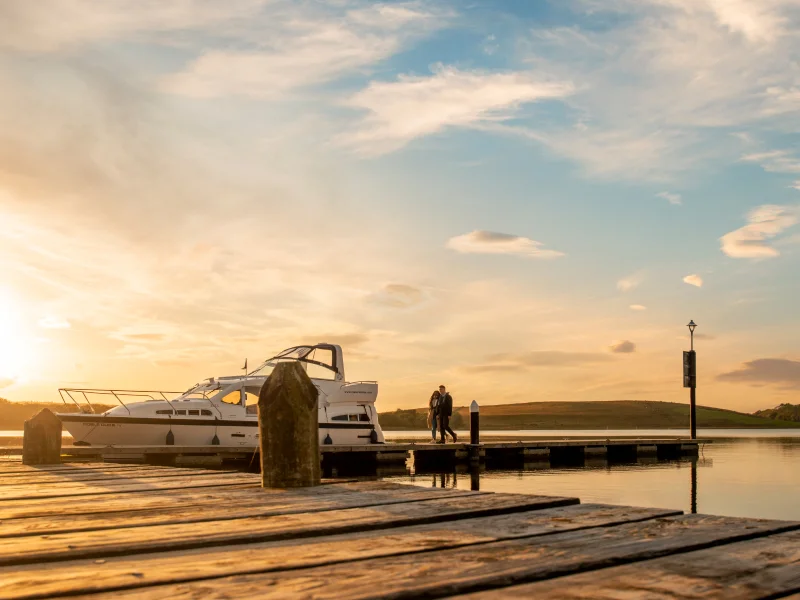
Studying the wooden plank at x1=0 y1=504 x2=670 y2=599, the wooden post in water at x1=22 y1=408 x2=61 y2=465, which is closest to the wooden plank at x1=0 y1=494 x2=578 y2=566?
the wooden plank at x1=0 y1=504 x2=670 y2=599

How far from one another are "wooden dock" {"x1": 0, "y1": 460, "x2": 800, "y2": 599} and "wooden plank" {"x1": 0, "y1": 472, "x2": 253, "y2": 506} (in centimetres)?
73

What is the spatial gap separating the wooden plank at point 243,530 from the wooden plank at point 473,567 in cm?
77

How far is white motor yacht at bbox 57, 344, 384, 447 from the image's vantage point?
946 inches

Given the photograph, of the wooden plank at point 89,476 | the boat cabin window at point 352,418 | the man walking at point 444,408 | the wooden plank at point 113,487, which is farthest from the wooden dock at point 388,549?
the man walking at point 444,408

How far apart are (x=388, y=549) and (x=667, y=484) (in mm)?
23205

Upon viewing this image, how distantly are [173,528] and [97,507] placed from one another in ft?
4.61

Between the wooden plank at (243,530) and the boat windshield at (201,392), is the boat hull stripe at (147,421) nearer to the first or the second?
the boat windshield at (201,392)

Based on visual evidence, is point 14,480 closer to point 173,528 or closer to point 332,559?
point 173,528

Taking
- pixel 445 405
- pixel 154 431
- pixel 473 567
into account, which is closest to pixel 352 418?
pixel 445 405

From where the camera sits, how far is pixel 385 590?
8.40 feet

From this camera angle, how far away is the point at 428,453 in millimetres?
29562

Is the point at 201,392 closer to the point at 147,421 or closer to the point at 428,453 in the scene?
the point at 147,421

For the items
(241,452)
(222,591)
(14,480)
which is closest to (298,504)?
(222,591)

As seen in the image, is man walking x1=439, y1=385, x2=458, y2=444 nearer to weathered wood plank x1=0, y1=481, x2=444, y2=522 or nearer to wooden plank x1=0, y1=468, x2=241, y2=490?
wooden plank x1=0, y1=468, x2=241, y2=490
